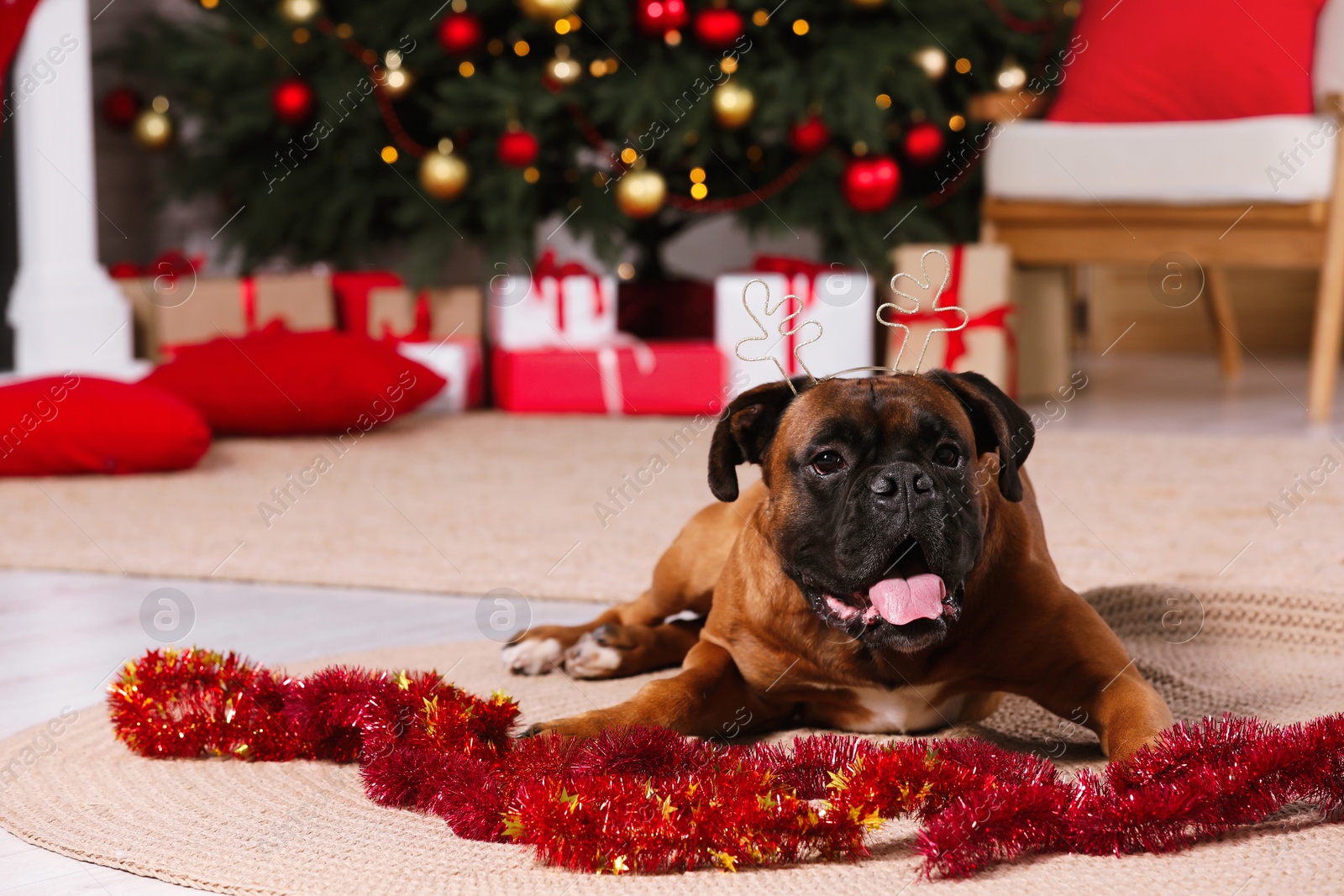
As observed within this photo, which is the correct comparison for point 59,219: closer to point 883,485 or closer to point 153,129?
point 153,129

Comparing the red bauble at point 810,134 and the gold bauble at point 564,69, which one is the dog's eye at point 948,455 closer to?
the red bauble at point 810,134

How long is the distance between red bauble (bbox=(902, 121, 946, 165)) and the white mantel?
2.40 m

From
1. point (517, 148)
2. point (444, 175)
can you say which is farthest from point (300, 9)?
point (517, 148)

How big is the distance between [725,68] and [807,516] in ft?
10.6

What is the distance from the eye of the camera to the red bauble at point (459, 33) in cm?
453

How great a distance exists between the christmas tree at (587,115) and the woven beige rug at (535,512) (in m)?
0.91

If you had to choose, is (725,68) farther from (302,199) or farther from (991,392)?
(991,392)

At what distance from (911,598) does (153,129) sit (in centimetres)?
440

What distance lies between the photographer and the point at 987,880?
1.14 meters

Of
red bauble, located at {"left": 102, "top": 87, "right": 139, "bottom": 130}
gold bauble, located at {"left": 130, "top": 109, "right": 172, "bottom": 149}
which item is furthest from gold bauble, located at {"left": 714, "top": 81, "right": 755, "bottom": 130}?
red bauble, located at {"left": 102, "top": 87, "right": 139, "bottom": 130}

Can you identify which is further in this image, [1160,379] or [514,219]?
[1160,379]

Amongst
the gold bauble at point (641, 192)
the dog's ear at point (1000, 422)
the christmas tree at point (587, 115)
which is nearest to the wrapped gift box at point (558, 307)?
the christmas tree at point (587, 115)

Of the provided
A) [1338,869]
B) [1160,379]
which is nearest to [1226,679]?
[1338,869]
